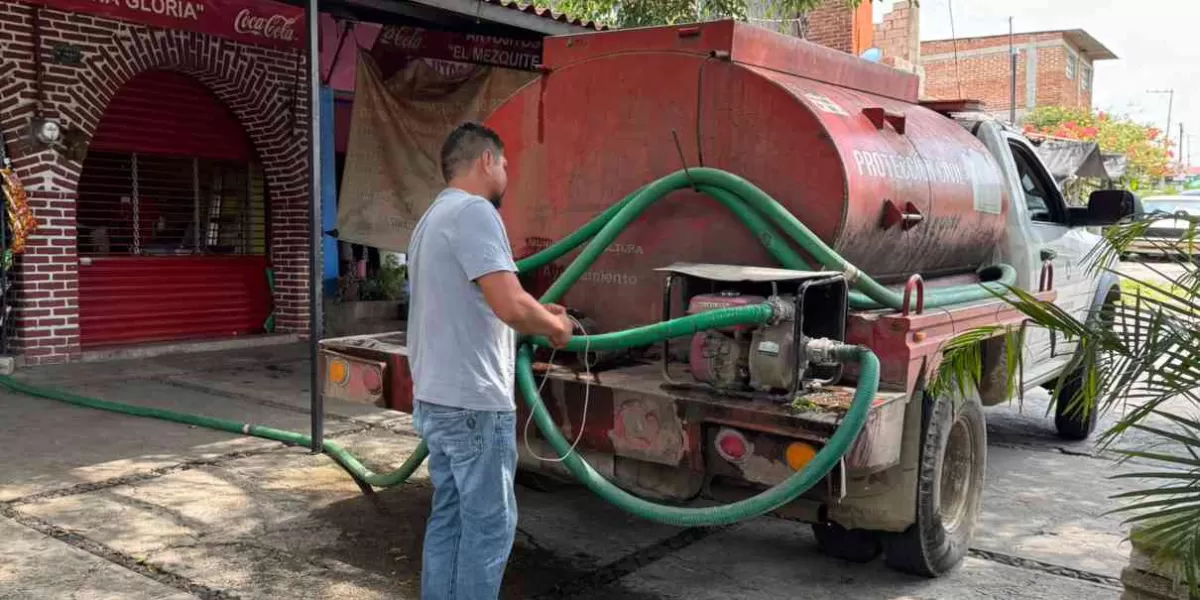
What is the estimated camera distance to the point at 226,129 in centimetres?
1106

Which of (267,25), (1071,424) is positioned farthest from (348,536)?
(267,25)

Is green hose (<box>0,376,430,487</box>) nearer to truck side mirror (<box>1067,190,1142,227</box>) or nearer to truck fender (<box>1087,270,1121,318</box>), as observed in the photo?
truck side mirror (<box>1067,190,1142,227</box>)

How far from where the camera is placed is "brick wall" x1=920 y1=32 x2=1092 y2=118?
132 feet

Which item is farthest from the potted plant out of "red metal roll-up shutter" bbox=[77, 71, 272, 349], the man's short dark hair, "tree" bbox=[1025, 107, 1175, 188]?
"tree" bbox=[1025, 107, 1175, 188]

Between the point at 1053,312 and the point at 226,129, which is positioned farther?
the point at 226,129

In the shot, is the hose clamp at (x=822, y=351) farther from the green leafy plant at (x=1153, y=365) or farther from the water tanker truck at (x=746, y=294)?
the green leafy plant at (x=1153, y=365)

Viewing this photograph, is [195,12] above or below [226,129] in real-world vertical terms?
above

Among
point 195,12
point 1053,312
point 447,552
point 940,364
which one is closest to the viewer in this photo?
point 1053,312

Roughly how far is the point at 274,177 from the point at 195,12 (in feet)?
9.31

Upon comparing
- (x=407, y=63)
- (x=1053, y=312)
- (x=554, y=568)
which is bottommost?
(x=554, y=568)

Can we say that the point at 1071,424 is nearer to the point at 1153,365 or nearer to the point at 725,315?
the point at 1153,365

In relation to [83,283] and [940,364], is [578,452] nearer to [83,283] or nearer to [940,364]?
[940,364]

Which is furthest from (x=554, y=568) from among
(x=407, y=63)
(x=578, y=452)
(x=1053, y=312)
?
(x=407, y=63)

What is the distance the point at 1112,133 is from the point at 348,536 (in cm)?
4441
